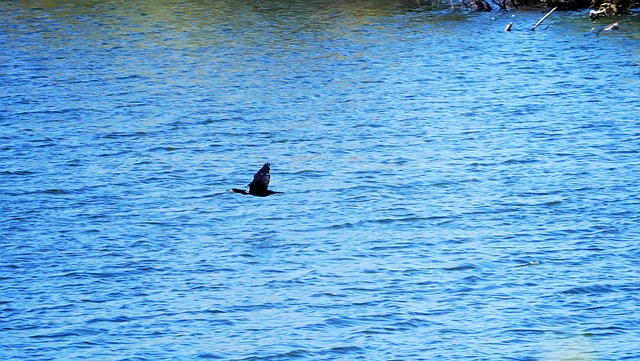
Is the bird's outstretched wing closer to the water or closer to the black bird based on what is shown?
the black bird

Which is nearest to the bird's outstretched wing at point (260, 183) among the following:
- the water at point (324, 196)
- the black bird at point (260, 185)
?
the black bird at point (260, 185)

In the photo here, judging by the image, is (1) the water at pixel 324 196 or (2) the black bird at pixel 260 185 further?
(2) the black bird at pixel 260 185

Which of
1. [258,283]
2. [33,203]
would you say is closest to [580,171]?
[258,283]

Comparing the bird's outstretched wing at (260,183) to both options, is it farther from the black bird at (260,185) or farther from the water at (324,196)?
the water at (324,196)

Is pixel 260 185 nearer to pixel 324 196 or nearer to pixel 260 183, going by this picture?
pixel 260 183

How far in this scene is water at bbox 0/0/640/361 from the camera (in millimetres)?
15695

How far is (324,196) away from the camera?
72.1ft

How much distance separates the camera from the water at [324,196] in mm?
15695

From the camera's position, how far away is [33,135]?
2686 centimetres

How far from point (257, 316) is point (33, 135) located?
12549 millimetres

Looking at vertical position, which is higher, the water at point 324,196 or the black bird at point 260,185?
the black bird at point 260,185

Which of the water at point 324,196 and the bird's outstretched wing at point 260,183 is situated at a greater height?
the bird's outstretched wing at point 260,183

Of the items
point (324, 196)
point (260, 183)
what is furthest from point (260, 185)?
point (324, 196)

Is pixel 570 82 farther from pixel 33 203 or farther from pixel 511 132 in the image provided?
pixel 33 203
